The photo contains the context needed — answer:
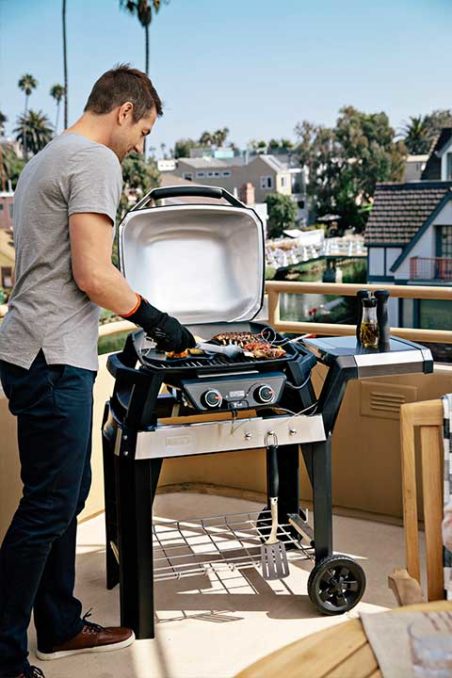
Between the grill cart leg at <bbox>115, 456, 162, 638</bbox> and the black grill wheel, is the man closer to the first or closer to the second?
the grill cart leg at <bbox>115, 456, 162, 638</bbox>

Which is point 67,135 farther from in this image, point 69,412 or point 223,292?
point 223,292

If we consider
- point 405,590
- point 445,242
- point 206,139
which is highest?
point 206,139

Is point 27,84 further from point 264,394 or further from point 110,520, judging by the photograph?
point 264,394

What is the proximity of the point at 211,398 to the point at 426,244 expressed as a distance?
36795 millimetres

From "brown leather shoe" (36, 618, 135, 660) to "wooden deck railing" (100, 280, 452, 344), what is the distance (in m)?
1.01

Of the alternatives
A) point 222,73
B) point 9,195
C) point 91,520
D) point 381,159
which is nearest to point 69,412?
point 91,520

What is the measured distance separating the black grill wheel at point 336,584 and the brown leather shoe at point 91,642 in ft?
1.78

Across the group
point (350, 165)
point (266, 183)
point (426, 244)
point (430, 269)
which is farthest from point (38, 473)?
point (350, 165)

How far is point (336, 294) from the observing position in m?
3.34

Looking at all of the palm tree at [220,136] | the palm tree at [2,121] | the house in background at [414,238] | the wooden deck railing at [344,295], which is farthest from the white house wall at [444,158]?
the wooden deck railing at [344,295]

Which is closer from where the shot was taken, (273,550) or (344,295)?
(273,550)

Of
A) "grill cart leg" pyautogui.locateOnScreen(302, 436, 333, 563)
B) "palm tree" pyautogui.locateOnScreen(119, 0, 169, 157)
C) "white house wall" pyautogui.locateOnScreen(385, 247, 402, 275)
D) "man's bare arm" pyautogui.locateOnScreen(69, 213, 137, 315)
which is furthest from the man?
"palm tree" pyautogui.locateOnScreen(119, 0, 169, 157)

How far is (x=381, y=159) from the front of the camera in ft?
148

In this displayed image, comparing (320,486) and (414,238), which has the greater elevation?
(414,238)
